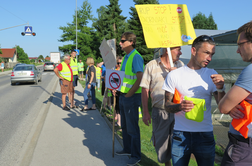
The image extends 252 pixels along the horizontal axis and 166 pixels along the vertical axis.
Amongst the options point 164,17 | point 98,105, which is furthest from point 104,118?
point 164,17

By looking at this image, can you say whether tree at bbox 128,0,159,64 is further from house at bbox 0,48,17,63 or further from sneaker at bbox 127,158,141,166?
house at bbox 0,48,17,63

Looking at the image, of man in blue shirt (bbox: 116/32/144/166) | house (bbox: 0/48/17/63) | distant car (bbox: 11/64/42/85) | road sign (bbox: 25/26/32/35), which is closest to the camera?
man in blue shirt (bbox: 116/32/144/166)

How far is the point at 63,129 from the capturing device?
5.66 meters

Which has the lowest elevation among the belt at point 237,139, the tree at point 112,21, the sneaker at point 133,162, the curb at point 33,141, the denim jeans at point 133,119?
the curb at point 33,141

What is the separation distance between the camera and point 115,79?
3.79 metres

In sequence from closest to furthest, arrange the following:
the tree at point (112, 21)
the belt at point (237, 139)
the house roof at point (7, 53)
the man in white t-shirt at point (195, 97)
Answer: the belt at point (237, 139) → the man in white t-shirt at point (195, 97) → the tree at point (112, 21) → the house roof at point (7, 53)

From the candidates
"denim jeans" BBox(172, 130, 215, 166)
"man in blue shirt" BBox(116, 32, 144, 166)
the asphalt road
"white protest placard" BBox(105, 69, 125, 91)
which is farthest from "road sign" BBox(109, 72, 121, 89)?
the asphalt road

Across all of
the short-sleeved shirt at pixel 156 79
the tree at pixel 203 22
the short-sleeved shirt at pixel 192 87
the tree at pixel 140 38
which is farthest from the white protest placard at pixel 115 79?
the tree at pixel 203 22

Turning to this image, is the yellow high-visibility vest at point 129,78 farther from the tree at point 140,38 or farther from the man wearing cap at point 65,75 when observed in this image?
the tree at point 140,38

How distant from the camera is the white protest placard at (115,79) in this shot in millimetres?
3684

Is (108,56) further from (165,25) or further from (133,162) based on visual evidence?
(133,162)

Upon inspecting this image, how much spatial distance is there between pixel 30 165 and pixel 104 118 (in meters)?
3.25

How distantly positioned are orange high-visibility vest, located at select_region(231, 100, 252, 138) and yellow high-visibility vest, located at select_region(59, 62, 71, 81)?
22.7 feet

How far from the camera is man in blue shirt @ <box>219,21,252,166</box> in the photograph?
1514 mm
